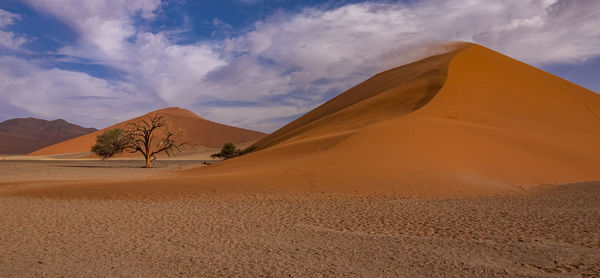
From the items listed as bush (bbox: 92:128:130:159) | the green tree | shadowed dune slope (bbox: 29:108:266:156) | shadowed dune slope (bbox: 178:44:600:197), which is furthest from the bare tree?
shadowed dune slope (bbox: 29:108:266:156)

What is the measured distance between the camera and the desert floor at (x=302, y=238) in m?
4.79

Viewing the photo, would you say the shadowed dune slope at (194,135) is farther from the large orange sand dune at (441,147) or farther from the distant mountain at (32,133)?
the large orange sand dune at (441,147)

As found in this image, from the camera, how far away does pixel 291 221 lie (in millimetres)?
7805

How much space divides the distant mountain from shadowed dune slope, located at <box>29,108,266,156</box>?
1431 inches

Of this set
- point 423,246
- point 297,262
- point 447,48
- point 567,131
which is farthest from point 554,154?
point 447,48

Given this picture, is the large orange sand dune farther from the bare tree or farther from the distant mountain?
the distant mountain

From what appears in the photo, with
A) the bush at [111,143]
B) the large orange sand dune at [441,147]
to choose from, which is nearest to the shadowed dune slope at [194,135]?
the bush at [111,143]

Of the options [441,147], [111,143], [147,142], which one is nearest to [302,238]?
[441,147]

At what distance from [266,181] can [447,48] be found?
4076 centimetres

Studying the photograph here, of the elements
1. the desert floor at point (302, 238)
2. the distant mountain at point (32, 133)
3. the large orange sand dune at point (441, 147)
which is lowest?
the desert floor at point (302, 238)

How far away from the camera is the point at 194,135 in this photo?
8838 cm

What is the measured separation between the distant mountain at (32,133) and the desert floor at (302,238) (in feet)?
412

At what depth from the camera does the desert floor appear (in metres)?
4.79

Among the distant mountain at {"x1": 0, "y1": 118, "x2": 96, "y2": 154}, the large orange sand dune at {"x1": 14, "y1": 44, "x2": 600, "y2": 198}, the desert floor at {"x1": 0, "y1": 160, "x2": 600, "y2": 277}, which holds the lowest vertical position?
the desert floor at {"x1": 0, "y1": 160, "x2": 600, "y2": 277}
